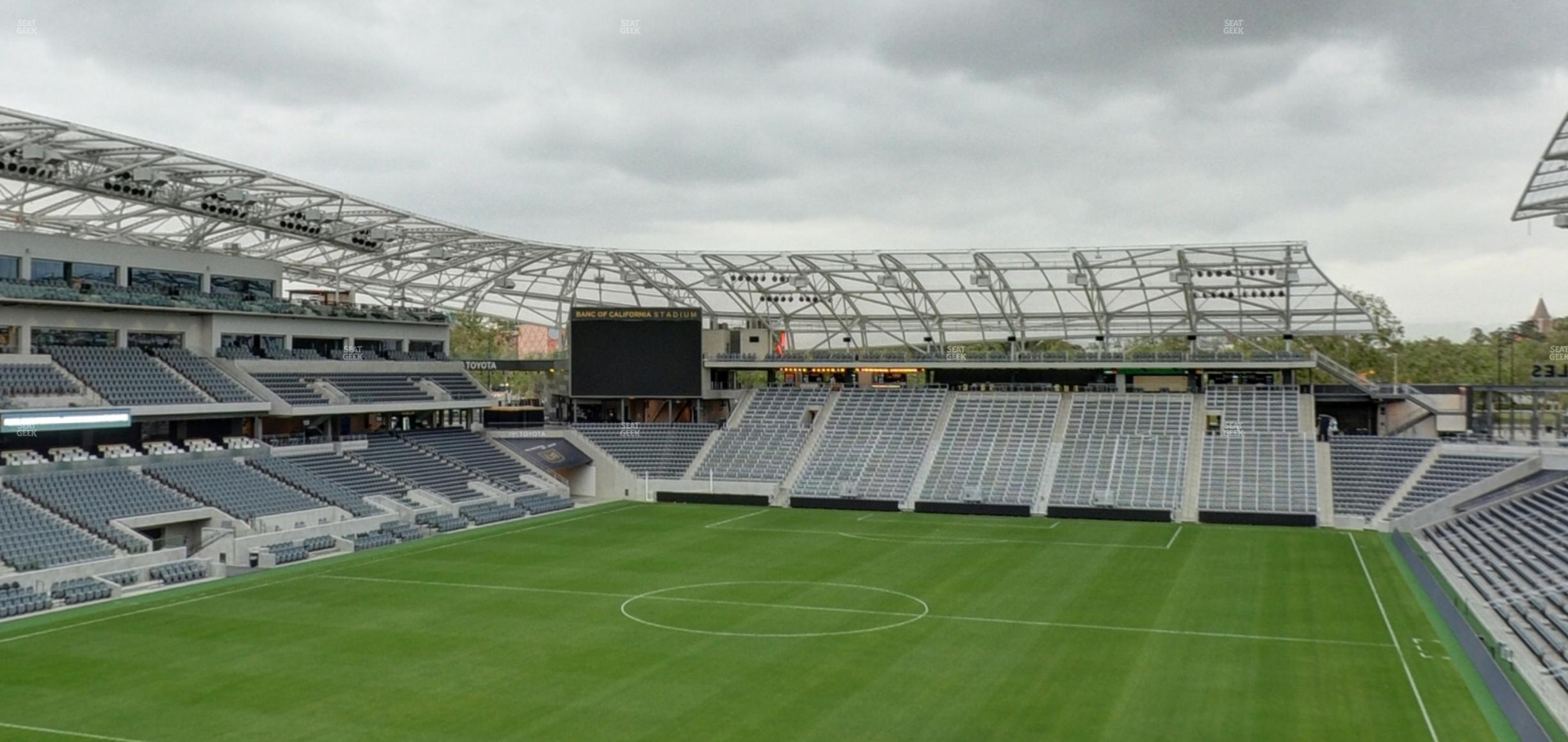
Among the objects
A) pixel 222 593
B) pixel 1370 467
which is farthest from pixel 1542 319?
pixel 222 593

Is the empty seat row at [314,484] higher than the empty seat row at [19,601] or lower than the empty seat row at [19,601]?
higher

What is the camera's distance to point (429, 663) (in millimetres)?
23047

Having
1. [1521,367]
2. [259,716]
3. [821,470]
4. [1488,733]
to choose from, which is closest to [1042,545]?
[821,470]

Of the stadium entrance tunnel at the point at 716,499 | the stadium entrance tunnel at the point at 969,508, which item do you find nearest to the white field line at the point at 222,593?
the stadium entrance tunnel at the point at 716,499

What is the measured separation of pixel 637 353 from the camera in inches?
2245

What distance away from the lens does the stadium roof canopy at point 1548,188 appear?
21781 mm

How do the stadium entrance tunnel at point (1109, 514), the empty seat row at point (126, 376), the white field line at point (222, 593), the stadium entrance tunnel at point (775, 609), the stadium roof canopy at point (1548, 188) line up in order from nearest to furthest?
the stadium roof canopy at point (1548, 188) < the white field line at point (222, 593) < the stadium entrance tunnel at point (775, 609) < the empty seat row at point (126, 376) < the stadium entrance tunnel at point (1109, 514)

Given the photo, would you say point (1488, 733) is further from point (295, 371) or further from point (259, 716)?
point (295, 371)

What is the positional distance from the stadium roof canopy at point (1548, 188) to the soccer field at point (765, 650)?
9.26m

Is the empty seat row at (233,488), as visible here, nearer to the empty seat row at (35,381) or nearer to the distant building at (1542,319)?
the empty seat row at (35,381)

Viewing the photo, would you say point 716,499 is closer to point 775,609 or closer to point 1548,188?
point 775,609

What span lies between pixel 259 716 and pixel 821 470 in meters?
34.8

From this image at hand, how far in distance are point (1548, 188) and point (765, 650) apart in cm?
1847

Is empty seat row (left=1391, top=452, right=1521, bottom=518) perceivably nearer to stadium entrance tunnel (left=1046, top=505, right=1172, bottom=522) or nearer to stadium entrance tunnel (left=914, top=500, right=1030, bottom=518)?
stadium entrance tunnel (left=1046, top=505, right=1172, bottom=522)
